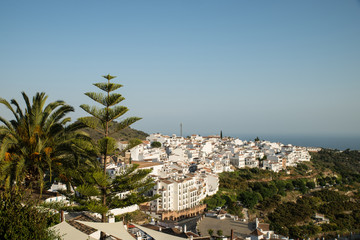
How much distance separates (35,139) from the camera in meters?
8.53

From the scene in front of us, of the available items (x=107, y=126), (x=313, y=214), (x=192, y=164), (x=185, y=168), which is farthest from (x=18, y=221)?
(x=192, y=164)

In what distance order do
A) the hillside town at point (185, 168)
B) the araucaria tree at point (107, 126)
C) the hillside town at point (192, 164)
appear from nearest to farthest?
the araucaria tree at point (107, 126)
the hillside town at point (185, 168)
the hillside town at point (192, 164)

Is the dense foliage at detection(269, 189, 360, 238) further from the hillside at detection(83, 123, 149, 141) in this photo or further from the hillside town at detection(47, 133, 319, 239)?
the hillside at detection(83, 123, 149, 141)

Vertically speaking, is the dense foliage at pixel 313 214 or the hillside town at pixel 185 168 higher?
the hillside town at pixel 185 168

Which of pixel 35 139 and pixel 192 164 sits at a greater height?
pixel 35 139

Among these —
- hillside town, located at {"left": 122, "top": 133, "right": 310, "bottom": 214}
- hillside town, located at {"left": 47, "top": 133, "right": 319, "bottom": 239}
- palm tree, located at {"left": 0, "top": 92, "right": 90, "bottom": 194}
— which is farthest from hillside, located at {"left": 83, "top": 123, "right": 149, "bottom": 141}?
palm tree, located at {"left": 0, "top": 92, "right": 90, "bottom": 194}

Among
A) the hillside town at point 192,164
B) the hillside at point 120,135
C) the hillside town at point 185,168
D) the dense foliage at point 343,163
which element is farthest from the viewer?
the dense foliage at point 343,163

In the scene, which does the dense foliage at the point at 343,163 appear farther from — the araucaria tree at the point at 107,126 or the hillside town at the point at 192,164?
the araucaria tree at the point at 107,126

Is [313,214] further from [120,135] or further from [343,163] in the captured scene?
[343,163]

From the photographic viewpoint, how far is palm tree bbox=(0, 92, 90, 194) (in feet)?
27.2

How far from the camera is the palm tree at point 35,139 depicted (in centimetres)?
830

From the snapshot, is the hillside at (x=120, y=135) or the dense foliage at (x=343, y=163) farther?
the dense foliage at (x=343, y=163)

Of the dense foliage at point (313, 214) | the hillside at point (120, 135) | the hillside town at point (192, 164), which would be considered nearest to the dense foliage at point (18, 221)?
the hillside town at point (192, 164)

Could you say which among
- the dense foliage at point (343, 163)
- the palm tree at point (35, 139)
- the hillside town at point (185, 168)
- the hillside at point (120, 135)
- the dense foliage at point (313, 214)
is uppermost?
the palm tree at point (35, 139)
